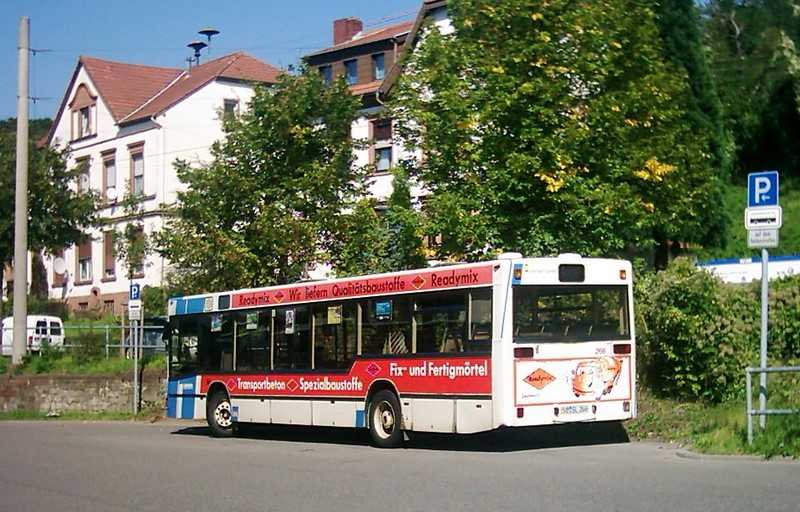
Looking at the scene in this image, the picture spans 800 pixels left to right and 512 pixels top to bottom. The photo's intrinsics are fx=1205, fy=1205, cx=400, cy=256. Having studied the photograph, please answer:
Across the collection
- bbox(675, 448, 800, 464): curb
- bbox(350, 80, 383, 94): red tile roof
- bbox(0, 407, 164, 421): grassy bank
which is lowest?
bbox(0, 407, 164, 421): grassy bank

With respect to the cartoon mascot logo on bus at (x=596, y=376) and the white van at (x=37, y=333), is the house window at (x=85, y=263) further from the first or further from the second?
the cartoon mascot logo on bus at (x=596, y=376)

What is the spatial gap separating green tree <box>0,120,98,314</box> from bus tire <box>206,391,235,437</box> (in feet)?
99.2

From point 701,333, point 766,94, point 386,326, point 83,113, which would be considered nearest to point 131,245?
point 386,326

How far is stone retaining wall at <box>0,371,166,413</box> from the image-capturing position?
3266 centimetres

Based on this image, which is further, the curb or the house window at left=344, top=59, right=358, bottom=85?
the house window at left=344, top=59, right=358, bottom=85

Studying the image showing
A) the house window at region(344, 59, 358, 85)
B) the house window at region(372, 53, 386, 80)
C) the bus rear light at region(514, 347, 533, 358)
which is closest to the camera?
the bus rear light at region(514, 347, 533, 358)

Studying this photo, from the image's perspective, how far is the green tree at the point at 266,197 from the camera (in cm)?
2880


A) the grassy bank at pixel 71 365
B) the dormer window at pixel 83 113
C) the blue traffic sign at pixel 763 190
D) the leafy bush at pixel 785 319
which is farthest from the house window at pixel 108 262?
the blue traffic sign at pixel 763 190

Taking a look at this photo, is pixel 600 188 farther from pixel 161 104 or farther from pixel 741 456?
pixel 161 104

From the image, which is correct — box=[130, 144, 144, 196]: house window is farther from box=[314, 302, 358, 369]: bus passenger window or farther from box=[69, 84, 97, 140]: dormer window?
box=[314, 302, 358, 369]: bus passenger window

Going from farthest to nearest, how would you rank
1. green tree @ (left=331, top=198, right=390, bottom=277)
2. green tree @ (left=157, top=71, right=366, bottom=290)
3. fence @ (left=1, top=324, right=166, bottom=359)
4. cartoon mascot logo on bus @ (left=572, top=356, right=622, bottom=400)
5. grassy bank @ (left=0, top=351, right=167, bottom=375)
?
1. fence @ (left=1, top=324, right=166, bottom=359)
2. grassy bank @ (left=0, top=351, right=167, bottom=375)
3. green tree @ (left=157, top=71, right=366, bottom=290)
4. green tree @ (left=331, top=198, right=390, bottom=277)
5. cartoon mascot logo on bus @ (left=572, top=356, right=622, bottom=400)

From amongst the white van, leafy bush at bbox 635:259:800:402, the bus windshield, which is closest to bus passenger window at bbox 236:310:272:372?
the bus windshield

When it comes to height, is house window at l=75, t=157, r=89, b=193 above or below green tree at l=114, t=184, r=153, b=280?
above

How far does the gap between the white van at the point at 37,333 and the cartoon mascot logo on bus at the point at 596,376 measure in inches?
895
